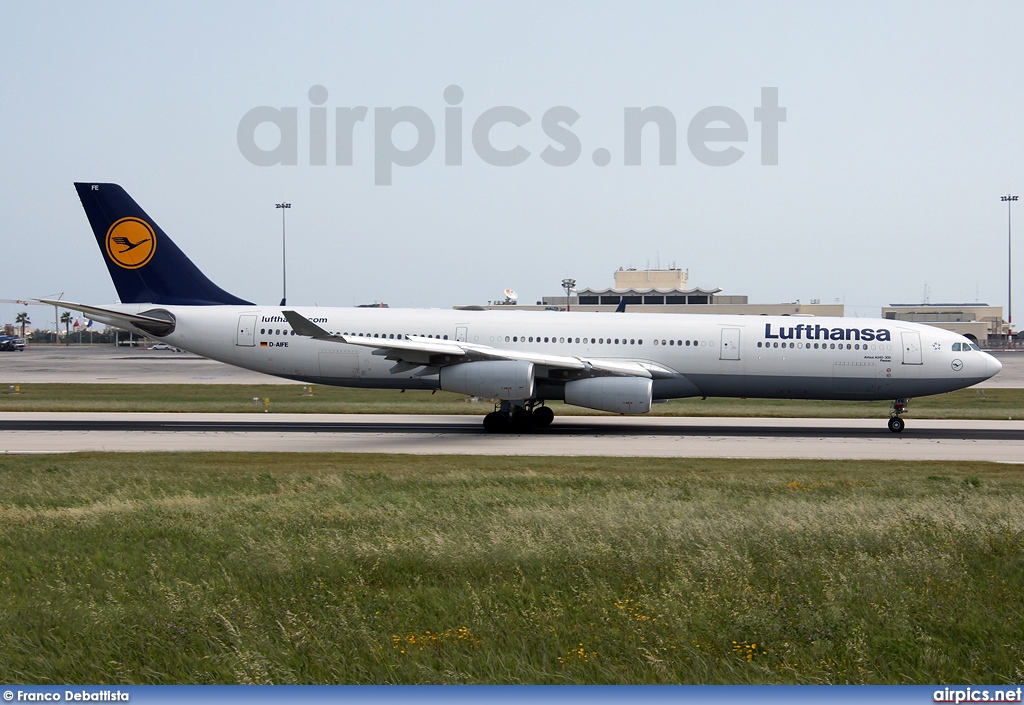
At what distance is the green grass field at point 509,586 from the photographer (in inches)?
297

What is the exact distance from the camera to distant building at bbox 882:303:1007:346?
12056 centimetres

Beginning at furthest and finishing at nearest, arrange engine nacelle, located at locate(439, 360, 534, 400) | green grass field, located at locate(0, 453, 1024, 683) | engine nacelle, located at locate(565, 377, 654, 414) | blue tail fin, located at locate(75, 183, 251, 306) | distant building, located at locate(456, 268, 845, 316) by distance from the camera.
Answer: distant building, located at locate(456, 268, 845, 316) < blue tail fin, located at locate(75, 183, 251, 306) < engine nacelle, located at locate(439, 360, 534, 400) < engine nacelle, located at locate(565, 377, 654, 414) < green grass field, located at locate(0, 453, 1024, 683)

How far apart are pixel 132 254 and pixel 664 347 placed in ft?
61.0

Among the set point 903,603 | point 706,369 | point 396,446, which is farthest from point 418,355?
point 903,603

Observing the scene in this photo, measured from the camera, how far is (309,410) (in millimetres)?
38156

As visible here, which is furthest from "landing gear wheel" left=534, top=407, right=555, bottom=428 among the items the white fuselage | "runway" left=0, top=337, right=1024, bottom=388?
"runway" left=0, top=337, right=1024, bottom=388

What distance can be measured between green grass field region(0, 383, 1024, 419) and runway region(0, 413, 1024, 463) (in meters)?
2.66

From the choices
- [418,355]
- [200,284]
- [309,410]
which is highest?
[200,284]

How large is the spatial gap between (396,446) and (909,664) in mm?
19461

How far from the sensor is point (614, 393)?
93.2 ft

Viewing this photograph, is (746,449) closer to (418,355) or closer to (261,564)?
(418,355)

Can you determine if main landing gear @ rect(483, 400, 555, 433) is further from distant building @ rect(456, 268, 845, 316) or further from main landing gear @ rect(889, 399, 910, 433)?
distant building @ rect(456, 268, 845, 316)

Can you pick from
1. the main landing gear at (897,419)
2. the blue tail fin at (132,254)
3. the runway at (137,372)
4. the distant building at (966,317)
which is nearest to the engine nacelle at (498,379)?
the blue tail fin at (132,254)

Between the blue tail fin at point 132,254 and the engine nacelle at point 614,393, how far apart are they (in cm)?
1410
